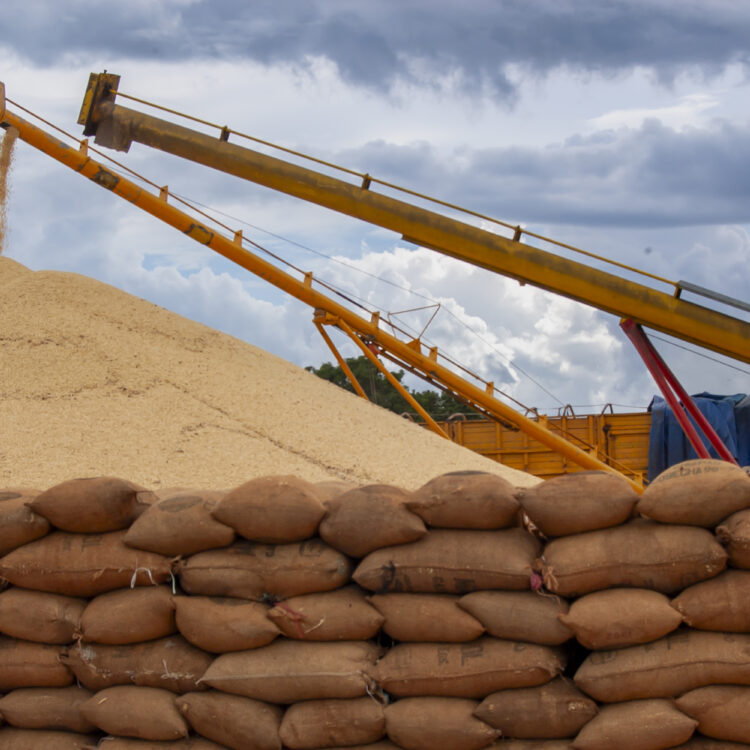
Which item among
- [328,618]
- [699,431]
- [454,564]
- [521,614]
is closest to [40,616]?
[328,618]

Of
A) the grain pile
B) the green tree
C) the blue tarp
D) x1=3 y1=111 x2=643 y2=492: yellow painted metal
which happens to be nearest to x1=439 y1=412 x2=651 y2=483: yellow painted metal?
the blue tarp

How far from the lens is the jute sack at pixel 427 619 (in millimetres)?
3469

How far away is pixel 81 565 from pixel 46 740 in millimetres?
787

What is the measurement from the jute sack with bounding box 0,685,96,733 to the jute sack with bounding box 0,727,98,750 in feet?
0.08

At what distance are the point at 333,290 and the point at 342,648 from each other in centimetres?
835

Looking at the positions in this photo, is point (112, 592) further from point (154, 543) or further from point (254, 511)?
point (254, 511)

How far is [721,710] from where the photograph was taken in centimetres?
322

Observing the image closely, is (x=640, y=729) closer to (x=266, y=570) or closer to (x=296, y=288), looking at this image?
(x=266, y=570)

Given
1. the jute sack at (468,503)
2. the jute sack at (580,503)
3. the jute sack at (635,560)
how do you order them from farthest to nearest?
the jute sack at (468,503) < the jute sack at (580,503) < the jute sack at (635,560)

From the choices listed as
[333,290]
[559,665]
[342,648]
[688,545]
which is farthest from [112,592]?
[333,290]

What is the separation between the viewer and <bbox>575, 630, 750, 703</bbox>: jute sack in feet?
10.6

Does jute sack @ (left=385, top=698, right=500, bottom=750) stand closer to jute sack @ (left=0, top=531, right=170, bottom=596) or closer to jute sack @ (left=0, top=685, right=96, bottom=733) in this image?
jute sack @ (left=0, top=531, right=170, bottom=596)

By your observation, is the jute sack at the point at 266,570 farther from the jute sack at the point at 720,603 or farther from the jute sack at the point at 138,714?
the jute sack at the point at 720,603

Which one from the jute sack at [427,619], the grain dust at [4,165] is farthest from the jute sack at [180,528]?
the grain dust at [4,165]
